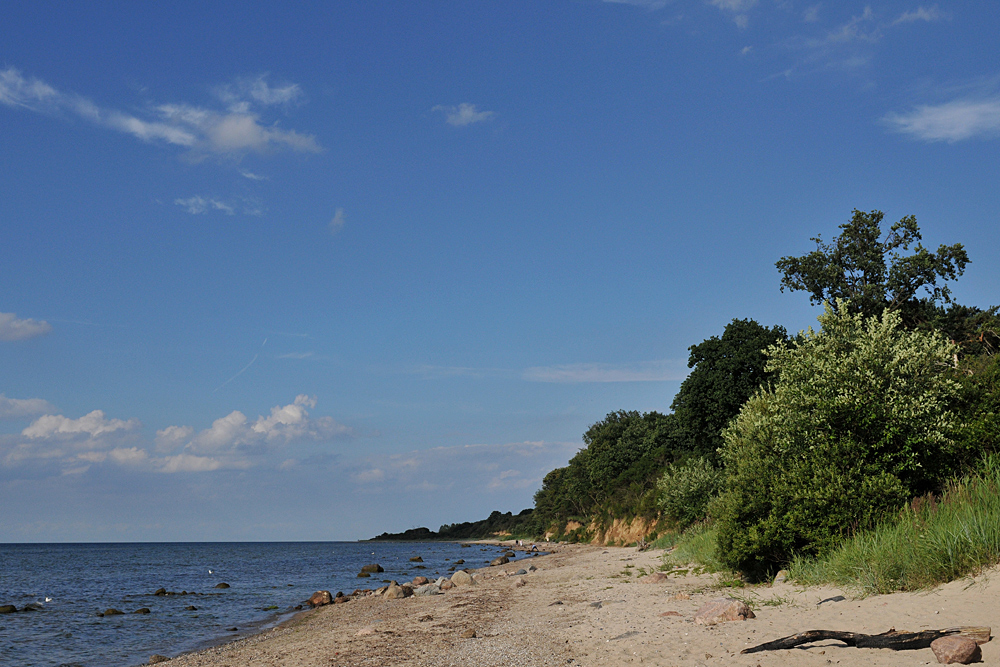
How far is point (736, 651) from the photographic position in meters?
11.1

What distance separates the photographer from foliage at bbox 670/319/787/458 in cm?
4675

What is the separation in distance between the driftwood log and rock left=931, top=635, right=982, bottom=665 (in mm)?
224

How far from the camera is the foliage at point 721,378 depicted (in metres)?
46.8

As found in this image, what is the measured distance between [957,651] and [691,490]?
33824 millimetres

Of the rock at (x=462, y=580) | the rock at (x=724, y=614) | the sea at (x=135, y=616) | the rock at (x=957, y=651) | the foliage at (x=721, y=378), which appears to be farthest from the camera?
the foliage at (x=721, y=378)

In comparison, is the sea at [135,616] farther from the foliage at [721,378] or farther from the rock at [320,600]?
the foliage at [721,378]

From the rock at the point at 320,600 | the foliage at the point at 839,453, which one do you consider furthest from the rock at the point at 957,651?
the rock at the point at 320,600

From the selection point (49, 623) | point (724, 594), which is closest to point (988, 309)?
point (724, 594)

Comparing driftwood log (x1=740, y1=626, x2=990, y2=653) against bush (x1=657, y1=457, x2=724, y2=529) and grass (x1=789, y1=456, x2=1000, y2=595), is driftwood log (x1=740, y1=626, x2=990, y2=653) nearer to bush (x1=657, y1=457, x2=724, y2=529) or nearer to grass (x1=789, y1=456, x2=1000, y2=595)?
grass (x1=789, y1=456, x2=1000, y2=595)

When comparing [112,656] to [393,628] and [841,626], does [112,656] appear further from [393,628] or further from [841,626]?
[841,626]

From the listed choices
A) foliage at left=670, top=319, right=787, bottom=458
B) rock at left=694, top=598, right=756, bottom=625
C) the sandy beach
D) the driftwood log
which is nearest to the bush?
foliage at left=670, top=319, right=787, bottom=458

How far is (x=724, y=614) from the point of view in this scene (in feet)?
44.8

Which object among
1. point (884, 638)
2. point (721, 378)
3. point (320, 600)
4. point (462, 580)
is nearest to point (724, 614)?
point (884, 638)

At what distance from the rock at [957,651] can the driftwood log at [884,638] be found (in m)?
0.22
